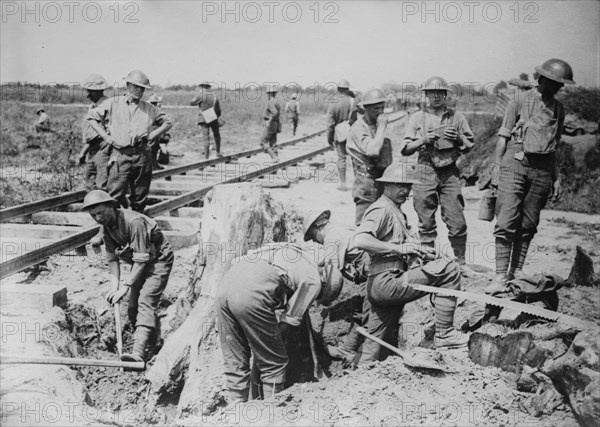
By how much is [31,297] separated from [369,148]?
3.75 meters

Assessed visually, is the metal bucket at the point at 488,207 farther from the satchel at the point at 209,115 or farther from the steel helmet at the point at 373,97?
the satchel at the point at 209,115

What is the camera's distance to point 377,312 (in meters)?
4.79

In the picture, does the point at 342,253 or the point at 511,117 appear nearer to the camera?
the point at 342,253

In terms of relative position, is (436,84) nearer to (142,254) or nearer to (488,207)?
(488,207)

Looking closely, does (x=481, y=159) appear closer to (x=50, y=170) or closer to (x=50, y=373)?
(x=50, y=170)

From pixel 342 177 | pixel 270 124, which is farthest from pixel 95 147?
pixel 270 124

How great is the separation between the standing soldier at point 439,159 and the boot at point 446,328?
1.49 meters

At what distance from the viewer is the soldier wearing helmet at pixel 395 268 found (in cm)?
443

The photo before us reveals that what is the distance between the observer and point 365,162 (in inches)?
239

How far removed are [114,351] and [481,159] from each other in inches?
388

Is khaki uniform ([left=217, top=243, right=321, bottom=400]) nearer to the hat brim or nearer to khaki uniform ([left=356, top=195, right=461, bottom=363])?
khaki uniform ([left=356, top=195, right=461, bottom=363])

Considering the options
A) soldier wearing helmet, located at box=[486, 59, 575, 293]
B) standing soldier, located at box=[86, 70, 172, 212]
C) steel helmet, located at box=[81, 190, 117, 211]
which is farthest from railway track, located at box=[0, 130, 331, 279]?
soldier wearing helmet, located at box=[486, 59, 575, 293]

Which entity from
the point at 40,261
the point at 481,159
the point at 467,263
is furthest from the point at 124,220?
the point at 481,159

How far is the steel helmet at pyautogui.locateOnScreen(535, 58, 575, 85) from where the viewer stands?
15.4 feet
